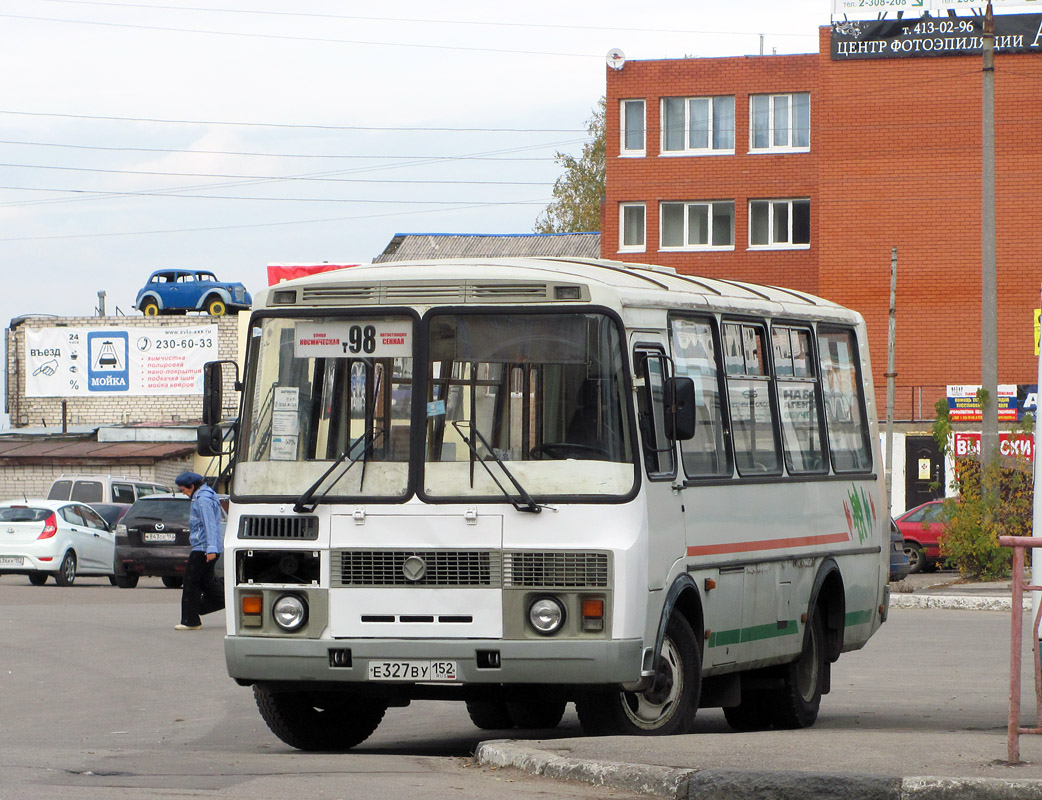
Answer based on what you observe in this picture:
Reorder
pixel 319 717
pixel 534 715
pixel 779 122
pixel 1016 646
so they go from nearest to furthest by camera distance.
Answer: pixel 1016 646 < pixel 319 717 < pixel 534 715 < pixel 779 122

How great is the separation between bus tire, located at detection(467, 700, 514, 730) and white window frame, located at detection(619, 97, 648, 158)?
42984 mm

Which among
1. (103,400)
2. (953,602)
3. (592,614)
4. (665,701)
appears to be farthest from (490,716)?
(103,400)

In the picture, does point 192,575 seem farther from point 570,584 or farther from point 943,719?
point 570,584

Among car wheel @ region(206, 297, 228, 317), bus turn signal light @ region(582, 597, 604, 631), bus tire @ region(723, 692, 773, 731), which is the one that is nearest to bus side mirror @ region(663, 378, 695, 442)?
bus turn signal light @ region(582, 597, 604, 631)

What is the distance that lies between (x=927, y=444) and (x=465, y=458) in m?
38.4

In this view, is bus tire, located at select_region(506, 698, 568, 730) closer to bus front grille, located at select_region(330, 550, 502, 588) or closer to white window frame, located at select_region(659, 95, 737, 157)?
bus front grille, located at select_region(330, 550, 502, 588)

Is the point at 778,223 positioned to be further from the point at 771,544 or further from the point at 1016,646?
the point at 1016,646

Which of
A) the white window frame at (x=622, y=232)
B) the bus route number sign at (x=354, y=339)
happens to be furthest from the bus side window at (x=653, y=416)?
the white window frame at (x=622, y=232)

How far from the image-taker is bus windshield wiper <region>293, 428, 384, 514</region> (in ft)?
31.3

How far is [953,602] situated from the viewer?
2459cm

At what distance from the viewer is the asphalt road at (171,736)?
830 centimetres

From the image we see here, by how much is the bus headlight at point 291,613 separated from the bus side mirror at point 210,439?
47.3 inches

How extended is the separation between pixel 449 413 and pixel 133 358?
58726mm

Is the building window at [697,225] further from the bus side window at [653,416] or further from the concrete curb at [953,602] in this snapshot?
the bus side window at [653,416]
